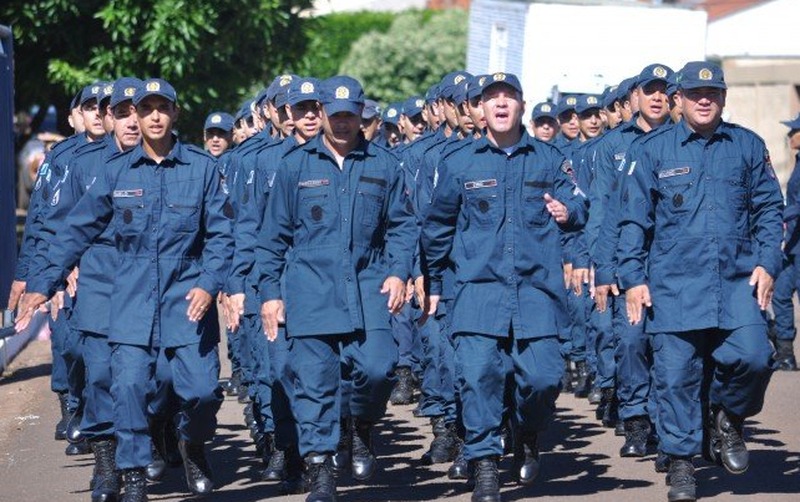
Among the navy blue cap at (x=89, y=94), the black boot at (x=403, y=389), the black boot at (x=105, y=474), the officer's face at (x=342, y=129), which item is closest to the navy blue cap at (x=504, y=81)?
A: the officer's face at (x=342, y=129)

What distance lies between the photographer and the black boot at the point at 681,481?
32.8ft

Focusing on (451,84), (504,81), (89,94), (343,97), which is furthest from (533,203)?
(451,84)

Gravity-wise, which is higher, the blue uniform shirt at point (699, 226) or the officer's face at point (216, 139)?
the officer's face at point (216, 139)

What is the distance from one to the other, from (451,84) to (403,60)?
37626 mm

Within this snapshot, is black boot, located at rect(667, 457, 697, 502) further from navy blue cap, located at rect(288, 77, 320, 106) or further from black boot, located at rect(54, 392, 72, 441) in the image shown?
black boot, located at rect(54, 392, 72, 441)

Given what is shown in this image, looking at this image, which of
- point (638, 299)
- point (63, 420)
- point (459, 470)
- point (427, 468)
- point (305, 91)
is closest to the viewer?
point (638, 299)

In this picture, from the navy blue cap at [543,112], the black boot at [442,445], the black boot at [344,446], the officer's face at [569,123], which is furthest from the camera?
the officer's face at [569,123]

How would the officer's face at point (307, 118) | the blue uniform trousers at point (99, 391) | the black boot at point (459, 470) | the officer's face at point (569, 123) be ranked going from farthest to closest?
the officer's face at point (569, 123) → the officer's face at point (307, 118) → the black boot at point (459, 470) → the blue uniform trousers at point (99, 391)

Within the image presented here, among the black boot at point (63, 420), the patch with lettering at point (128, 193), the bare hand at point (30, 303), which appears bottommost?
the black boot at point (63, 420)

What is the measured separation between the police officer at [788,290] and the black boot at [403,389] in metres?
3.70

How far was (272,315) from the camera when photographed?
1032 cm

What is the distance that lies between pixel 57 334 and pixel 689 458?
4.83 m

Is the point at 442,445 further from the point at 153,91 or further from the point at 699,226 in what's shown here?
the point at 153,91

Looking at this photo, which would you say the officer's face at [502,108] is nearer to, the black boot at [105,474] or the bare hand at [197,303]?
the bare hand at [197,303]
